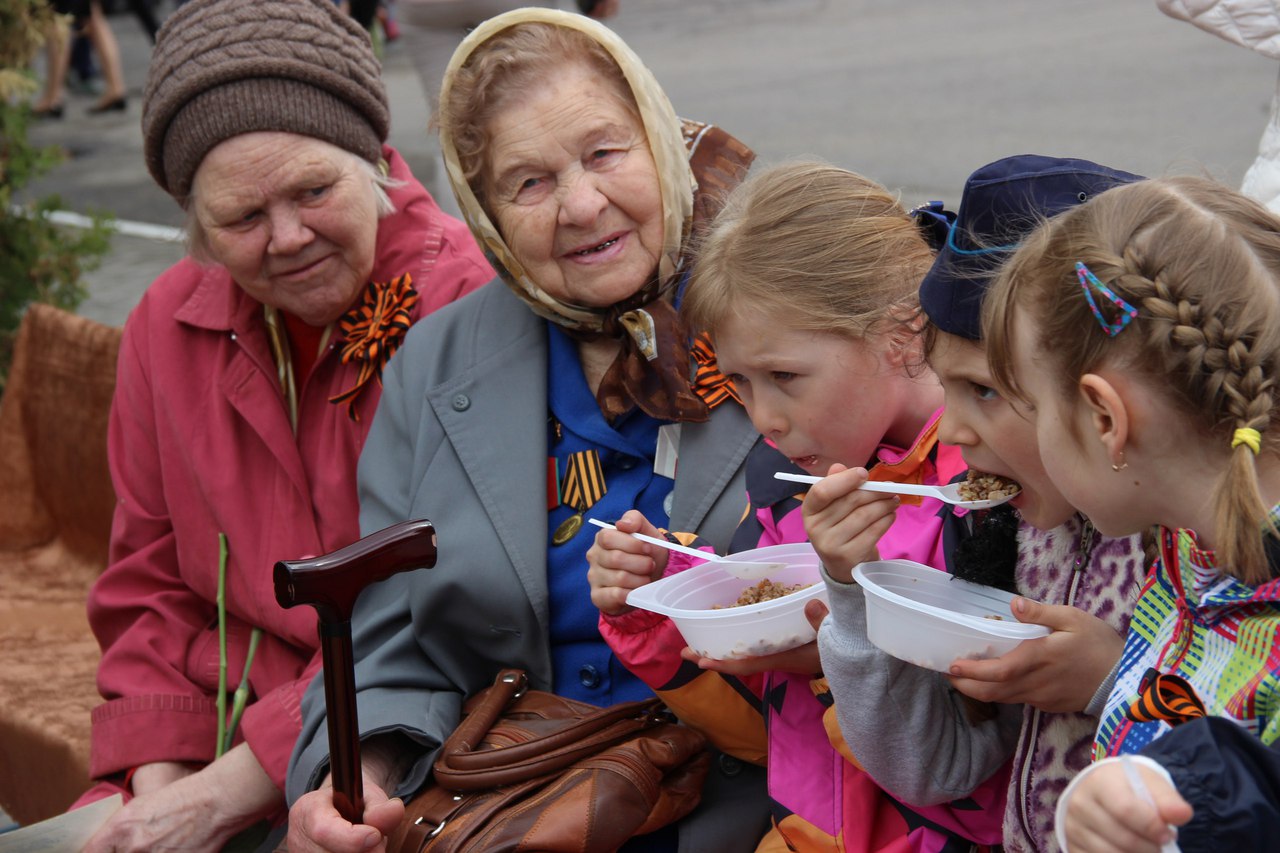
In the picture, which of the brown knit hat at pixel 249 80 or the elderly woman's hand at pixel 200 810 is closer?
the elderly woman's hand at pixel 200 810

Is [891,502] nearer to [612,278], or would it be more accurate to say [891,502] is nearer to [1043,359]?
[1043,359]

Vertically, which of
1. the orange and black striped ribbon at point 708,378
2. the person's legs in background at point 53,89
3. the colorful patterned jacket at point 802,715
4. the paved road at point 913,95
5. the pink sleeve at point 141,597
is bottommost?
the person's legs in background at point 53,89

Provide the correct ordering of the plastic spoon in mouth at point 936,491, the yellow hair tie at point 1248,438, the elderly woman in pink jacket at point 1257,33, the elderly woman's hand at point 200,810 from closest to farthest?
the yellow hair tie at point 1248,438, the plastic spoon in mouth at point 936,491, the elderly woman in pink jacket at point 1257,33, the elderly woman's hand at point 200,810

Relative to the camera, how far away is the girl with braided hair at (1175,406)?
1397mm

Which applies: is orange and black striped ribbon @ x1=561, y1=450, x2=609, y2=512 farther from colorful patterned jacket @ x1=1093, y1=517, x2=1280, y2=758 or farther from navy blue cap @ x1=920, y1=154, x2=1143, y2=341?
colorful patterned jacket @ x1=1093, y1=517, x2=1280, y2=758

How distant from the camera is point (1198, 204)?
4.86 ft

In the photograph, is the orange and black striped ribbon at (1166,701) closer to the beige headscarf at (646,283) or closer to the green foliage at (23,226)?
the beige headscarf at (646,283)

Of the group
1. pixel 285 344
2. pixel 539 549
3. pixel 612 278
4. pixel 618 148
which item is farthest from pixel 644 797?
pixel 285 344

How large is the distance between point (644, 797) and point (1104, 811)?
102cm

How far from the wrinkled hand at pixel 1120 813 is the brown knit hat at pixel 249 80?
2249 millimetres

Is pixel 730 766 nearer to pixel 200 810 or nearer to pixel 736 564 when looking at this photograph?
pixel 736 564

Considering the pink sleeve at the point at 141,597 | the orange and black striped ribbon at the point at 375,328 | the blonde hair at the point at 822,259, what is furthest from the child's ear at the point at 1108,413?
the pink sleeve at the point at 141,597

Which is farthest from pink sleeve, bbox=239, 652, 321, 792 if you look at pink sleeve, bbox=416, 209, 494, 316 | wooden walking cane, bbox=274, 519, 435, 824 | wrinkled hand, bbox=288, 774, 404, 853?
pink sleeve, bbox=416, 209, 494, 316

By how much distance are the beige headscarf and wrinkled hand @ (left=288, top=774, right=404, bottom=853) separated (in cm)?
79
